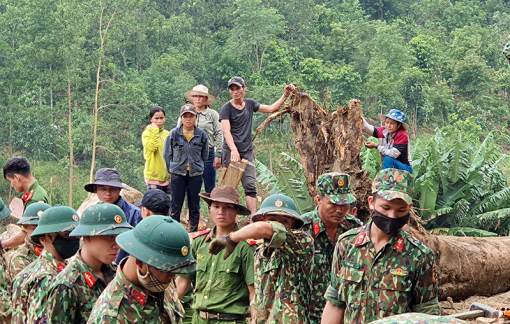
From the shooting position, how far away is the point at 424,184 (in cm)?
966

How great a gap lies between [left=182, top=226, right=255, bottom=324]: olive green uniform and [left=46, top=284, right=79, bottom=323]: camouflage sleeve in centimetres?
161

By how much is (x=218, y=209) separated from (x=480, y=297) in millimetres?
4020

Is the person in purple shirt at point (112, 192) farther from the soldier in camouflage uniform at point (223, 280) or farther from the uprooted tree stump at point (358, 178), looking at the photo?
the uprooted tree stump at point (358, 178)

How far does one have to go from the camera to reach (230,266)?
5.22 meters

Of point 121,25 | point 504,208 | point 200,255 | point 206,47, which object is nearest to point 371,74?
point 206,47

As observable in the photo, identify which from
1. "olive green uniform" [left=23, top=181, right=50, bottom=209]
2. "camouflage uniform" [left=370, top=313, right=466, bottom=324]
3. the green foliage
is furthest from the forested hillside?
"camouflage uniform" [left=370, top=313, right=466, bottom=324]

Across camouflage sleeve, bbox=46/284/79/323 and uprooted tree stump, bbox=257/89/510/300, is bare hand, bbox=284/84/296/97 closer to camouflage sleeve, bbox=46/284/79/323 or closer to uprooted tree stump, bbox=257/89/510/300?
uprooted tree stump, bbox=257/89/510/300

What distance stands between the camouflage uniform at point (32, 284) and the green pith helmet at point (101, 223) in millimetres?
354

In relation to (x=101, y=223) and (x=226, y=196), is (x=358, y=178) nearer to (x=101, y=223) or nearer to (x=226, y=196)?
(x=226, y=196)

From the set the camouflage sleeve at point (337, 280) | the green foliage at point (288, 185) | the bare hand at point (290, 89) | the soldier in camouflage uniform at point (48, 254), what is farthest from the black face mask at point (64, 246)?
the green foliage at point (288, 185)

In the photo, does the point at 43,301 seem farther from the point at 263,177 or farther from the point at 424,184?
the point at 424,184

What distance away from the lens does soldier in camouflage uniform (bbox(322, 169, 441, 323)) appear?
3902mm

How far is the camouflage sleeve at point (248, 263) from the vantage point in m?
5.18

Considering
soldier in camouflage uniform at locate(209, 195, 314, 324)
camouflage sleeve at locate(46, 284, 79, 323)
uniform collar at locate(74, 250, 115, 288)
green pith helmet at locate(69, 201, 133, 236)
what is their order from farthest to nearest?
soldier in camouflage uniform at locate(209, 195, 314, 324) → green pith helmet at locate(69, 201, 133, 236) → uniform collar at locate(74, 250, 115, 288) → camouflage sleeve at locate(46, 284, 79, 323)
